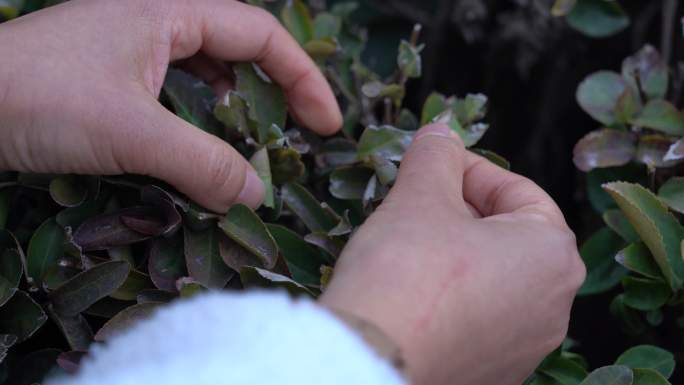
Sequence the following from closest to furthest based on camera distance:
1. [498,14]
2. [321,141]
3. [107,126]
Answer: [107,126], [321,141], [498,14]

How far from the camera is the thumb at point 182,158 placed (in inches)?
37.6

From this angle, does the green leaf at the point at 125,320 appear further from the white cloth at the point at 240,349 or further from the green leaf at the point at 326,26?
the green leaf at the point at 326,26

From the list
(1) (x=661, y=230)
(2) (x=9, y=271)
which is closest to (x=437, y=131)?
(1) (x=661, y=230)

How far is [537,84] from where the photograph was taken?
5.85 ft

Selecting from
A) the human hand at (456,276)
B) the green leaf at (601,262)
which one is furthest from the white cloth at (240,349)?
the green leaf at (601,262)

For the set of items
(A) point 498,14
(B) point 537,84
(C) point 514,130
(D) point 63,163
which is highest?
(D) point 63,163

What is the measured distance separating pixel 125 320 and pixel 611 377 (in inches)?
21.3

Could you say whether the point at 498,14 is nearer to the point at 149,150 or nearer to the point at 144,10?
the point at 144,10

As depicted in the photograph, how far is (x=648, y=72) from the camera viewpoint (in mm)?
1291

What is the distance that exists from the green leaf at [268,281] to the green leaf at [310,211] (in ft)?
0.48

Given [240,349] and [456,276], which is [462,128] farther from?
[240,349]

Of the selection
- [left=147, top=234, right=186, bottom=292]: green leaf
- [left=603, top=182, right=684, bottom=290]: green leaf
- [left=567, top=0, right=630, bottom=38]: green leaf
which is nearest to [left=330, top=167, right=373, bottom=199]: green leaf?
[left=147, top=234, right=186, bottom=292]: green leaf

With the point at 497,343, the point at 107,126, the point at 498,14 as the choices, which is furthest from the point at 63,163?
the point at 498,14

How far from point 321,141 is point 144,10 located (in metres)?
0.33
